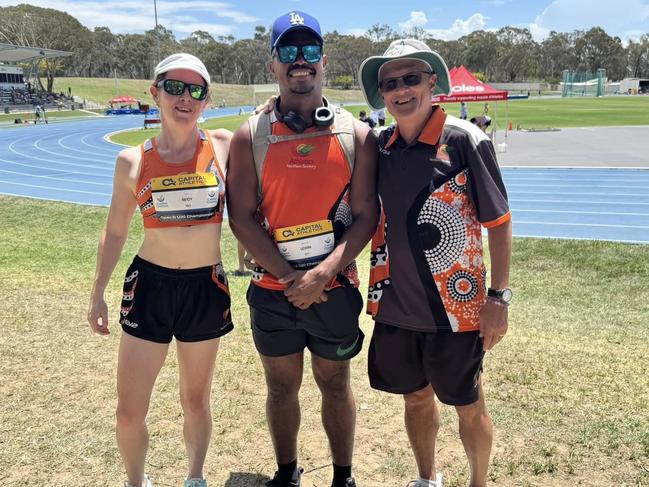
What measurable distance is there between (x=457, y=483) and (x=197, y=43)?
392 ft

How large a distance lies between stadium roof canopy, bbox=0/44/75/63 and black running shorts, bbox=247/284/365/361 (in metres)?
63.9

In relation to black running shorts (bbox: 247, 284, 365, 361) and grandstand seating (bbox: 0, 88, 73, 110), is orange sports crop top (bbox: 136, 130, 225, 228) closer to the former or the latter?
black running shorts (bbox: 247, 284, 365, 361)

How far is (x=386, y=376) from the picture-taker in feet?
9.20

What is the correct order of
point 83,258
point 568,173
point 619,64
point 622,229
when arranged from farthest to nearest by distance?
point 619,64 → point 568,173 → point 622,229 → point 83,258

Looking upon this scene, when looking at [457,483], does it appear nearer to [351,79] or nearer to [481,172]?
[481,172]

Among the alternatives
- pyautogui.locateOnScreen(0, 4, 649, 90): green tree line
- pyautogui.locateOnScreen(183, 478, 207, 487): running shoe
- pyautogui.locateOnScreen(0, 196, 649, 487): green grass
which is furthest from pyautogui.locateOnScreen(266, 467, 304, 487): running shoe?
pyautogui.locateOnScreen(0, 4, 649, 90): green tree line

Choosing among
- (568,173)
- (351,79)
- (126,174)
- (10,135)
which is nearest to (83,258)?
(126,174)

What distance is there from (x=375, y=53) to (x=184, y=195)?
107284 mm

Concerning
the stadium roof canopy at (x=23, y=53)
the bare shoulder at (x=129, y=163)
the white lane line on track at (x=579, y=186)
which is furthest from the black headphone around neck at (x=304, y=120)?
the stadium roof canopy at (x=23, y=53)

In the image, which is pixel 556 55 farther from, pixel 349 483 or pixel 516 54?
pixel 349 483

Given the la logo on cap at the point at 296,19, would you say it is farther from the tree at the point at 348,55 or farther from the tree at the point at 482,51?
the tree at the point at 482,51

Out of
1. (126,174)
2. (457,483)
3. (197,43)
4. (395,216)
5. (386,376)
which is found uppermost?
(197,43)

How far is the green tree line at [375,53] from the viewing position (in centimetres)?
10369

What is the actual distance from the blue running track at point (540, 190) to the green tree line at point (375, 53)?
80419 mm
